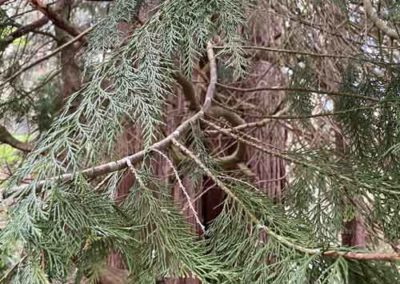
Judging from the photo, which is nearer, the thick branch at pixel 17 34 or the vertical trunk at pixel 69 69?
the thick branch at pixel 17 34

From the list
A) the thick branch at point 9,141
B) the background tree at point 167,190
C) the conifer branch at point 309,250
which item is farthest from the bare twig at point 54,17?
the conifer branch at point 309,250

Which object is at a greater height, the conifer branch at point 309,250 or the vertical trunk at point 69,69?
the vertical trunk at point 69,69

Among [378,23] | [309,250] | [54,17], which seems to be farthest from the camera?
[54,17]

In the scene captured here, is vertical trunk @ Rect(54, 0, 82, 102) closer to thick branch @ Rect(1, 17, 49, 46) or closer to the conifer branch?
thick branch @ Rect(1, 17, 49, 46)

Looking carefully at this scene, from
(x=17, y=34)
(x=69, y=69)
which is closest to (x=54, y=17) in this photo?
(x=17, y=34)

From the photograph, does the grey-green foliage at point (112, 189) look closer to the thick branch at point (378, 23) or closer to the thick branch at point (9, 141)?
the thick branch at point (378, 23)

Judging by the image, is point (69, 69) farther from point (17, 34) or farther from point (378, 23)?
point (378, 23)

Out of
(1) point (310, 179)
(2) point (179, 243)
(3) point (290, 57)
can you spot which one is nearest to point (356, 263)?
(2) point (179, 243)

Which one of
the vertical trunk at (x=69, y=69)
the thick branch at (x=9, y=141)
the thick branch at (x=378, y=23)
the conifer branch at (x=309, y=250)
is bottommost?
the conifer branch at (x=309, y=250)

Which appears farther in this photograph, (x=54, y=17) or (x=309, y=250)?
(x=54, y=17)

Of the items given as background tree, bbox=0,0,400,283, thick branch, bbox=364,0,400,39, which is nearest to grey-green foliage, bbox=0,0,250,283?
background tree, bbox=0,0,400,283

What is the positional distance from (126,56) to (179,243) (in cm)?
29

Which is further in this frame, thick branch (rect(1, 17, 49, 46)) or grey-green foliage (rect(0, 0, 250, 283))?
thick branch (rect(1, 17, 49, 46))

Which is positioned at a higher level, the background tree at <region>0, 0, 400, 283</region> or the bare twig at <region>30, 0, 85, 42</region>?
the bare twig at <region>30, 0, 85, 42</region>
